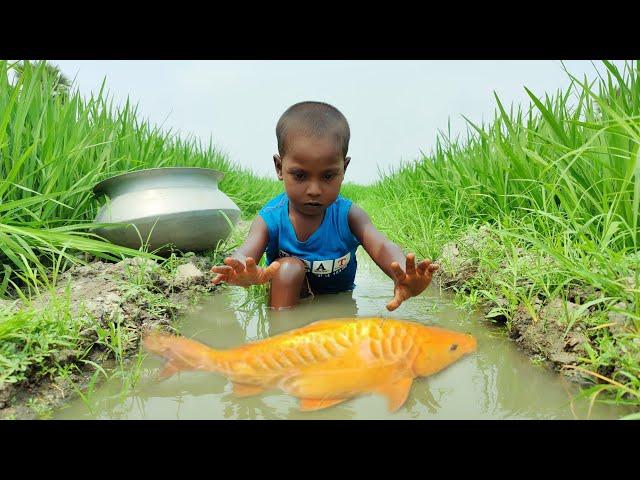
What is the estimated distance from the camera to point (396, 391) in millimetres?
1621

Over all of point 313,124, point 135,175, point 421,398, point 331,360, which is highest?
point 313,124

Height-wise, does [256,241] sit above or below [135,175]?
below

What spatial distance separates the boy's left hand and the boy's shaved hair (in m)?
0.75

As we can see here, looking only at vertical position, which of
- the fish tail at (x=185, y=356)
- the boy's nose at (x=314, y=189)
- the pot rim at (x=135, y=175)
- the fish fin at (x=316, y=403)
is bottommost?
the fish fin at (x=316, y=403)

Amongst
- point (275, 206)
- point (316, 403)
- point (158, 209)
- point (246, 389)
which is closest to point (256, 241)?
point (275, 206)

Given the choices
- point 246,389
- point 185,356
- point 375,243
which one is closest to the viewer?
point 246,389

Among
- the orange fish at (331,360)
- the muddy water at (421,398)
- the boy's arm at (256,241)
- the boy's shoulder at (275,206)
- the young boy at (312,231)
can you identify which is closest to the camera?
the muddy water at (421,398)

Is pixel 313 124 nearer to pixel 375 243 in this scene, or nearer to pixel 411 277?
pixel 375 243

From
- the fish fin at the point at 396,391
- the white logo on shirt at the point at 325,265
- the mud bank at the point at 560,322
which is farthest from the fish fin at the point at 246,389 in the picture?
the white logo on shirt at the point at 325,265

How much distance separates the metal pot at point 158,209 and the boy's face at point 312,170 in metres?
1.06

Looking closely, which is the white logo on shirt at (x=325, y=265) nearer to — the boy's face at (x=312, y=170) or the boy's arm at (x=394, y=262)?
the boy's arm at (x=394, y=262)

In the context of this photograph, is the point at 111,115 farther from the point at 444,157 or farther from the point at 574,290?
the point at 574,290

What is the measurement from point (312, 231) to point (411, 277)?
86cm

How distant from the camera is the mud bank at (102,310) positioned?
5.57 ft
